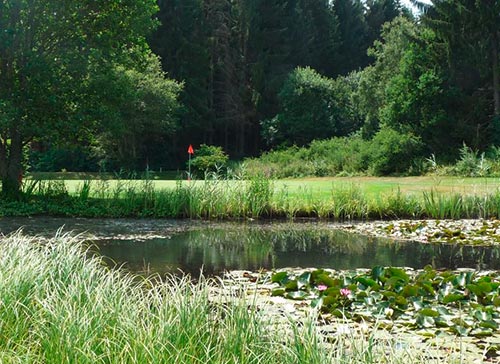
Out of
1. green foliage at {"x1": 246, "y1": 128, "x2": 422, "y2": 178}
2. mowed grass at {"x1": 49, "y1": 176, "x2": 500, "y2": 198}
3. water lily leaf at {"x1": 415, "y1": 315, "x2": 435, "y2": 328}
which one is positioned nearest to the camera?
water lily leaf at {"x1": 415, "y1": 315, "x2": 435, "y2": 328}

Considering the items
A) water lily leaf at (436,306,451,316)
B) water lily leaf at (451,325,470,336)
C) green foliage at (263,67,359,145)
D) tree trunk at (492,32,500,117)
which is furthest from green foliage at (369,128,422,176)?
water lily leaf at (451,325,470,336)

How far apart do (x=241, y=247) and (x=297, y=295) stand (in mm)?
4767

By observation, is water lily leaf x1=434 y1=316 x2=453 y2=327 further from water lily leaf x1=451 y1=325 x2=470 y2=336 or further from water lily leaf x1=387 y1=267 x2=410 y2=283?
water lily leaf x1=387 y1=267 x2=410 y2=283

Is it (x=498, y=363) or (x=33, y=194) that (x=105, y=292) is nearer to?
(x=498, y=363)

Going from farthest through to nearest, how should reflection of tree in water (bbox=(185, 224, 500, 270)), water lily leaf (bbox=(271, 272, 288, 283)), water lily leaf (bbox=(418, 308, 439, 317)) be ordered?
reflection of tree in water (bbox=(185, 224, 500, 270))
water lily leaf (bbox=(271, 272, 288, 283))
water lily leaf (bbox=(418, 308, 439, 317))

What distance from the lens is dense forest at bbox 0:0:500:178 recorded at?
1614cm

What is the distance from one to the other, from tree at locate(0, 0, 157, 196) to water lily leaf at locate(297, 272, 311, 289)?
10653 mm

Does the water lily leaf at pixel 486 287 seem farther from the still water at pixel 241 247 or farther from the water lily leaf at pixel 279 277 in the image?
the still water at pixel 241 247

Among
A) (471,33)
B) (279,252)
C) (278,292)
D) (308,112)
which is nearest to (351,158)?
(471,33)

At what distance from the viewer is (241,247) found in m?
10.7

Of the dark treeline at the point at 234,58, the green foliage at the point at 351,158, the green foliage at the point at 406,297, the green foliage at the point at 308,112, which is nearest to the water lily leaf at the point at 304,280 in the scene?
the green foliage at the point at 406,297

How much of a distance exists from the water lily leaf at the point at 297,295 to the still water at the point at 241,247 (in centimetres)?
142

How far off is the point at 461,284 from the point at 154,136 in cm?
3336

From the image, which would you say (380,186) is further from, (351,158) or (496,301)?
(496,301)
